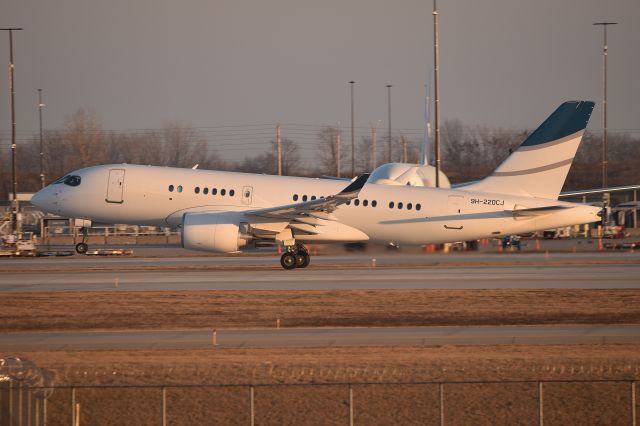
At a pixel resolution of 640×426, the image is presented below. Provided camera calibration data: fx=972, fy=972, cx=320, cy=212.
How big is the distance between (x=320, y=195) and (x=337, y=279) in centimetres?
556

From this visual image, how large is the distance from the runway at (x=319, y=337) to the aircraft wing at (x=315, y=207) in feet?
37.1

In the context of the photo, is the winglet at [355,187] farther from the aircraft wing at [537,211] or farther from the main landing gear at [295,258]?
the aircraft wing at [537,211]

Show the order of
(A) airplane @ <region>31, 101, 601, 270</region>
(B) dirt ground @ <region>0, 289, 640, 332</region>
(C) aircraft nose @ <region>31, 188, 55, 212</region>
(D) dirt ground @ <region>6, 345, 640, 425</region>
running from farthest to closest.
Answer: (C) aircraft nose @ <region>31, 188, 55, 212</region>, (A) airplane @ <region>31, 101, 601, 270</region>, (B) dirt ground @ <region>0, 289, 640, 332</region>, (D) dirt ground @ <region>6, 345, 640, 425</region>

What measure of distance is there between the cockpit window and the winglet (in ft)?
38.1

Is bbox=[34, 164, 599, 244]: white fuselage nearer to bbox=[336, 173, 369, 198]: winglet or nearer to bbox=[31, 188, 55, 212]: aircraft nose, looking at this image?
bbox=[31, 188, 55, 212]: aircraft nose

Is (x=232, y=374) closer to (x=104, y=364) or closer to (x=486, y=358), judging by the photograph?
(x=104, y=364)

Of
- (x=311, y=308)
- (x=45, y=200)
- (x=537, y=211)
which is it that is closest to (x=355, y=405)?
(x=311, y=308)

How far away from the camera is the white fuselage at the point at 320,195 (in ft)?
126

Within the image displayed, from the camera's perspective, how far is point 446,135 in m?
152

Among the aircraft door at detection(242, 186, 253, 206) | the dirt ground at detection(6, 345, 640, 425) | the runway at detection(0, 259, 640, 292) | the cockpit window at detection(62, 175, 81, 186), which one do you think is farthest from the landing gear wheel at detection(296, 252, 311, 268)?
the dirt ground at detection(6, 345, 640, 425)

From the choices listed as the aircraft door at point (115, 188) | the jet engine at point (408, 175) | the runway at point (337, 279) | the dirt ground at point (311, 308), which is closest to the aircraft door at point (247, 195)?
the runway at point (337, 279)

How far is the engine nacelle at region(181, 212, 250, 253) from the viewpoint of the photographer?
3597cm

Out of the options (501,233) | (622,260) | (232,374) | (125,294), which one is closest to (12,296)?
(125,294)

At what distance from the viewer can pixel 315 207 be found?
36000 millimetres
